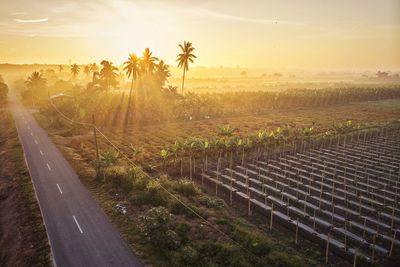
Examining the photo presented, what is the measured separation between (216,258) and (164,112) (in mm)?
60980

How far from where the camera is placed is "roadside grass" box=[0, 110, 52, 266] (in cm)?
2377

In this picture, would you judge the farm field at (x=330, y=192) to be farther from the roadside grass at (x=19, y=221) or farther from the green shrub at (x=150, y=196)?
the roadside grass at (x=19, y=221)

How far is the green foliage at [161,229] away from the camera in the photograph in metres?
24.0

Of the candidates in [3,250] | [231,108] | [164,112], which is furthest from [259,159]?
[231,108]

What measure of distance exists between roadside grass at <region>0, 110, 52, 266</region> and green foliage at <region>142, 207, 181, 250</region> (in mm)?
7131

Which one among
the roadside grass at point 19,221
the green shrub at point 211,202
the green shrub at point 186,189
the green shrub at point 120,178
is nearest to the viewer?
the roadside grass at point 19,221

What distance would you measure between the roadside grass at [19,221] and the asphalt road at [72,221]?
667mm

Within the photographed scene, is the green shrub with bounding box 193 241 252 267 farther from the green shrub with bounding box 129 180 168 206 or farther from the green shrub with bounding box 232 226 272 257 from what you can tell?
the green shrub with bounding box 129 180 168 206

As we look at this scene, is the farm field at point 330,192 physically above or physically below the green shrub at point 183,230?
above

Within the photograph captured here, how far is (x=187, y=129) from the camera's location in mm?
70062

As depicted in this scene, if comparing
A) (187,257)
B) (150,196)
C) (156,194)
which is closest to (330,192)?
(156,194)

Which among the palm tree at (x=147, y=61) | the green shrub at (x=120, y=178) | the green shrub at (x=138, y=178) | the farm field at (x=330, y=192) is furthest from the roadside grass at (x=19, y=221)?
the palm tree at (x=147, y=61)

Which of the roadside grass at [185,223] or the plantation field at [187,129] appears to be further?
the plantation field at [187,129]

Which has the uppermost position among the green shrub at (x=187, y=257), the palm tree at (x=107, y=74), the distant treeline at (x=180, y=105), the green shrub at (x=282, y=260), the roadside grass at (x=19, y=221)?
the palm tree at (x=107, y=74)
